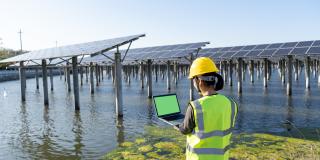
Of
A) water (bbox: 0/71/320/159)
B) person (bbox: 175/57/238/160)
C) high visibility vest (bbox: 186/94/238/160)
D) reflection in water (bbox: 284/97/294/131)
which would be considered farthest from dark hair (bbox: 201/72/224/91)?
reflection in water (bbox: 284/97/294/131)

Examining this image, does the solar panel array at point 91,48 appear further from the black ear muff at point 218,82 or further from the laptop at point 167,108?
the black ear muff at point 218,82

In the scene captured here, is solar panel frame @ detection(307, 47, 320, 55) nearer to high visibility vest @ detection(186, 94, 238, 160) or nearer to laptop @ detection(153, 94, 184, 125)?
laptop @ detection(153, 94, 184, 125)

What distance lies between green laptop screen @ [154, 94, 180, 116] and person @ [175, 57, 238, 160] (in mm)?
1458

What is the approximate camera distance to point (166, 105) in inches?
191

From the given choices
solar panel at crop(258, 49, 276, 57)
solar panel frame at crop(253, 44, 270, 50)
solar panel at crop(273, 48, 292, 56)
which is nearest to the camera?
solar panel at crop(273, 48, 292, 56)

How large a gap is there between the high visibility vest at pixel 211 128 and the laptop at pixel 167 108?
137 cm

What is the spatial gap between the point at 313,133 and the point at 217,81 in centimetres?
993

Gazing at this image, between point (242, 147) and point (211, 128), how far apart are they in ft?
22.9

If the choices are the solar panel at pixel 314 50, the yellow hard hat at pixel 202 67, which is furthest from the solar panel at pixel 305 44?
the yellow hard hat at pixel 202 67

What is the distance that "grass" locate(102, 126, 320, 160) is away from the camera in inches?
341

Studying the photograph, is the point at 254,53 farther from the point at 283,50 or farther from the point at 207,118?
the point at 207,118

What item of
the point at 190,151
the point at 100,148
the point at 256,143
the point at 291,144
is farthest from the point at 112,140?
the point at 190,151

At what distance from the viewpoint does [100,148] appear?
1024cm

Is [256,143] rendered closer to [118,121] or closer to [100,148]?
[100,148]
